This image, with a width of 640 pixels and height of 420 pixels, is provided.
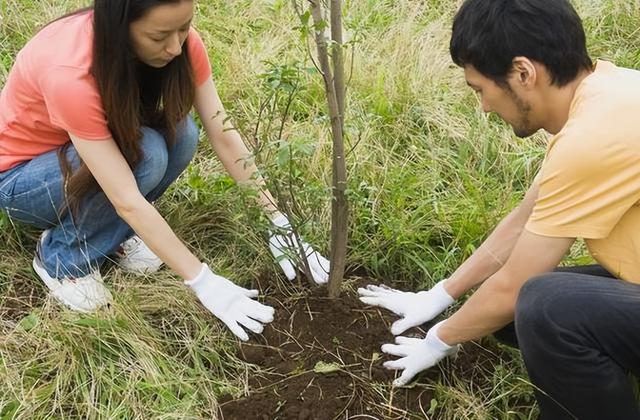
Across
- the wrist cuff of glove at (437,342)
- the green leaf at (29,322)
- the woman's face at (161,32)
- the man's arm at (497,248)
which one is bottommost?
the green leaf at (29,322)

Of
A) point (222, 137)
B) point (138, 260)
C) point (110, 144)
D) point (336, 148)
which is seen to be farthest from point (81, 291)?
point (336, 148)

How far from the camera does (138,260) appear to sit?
256cm

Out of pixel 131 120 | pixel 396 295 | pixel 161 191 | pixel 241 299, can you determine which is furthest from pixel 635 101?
pixel 161 191

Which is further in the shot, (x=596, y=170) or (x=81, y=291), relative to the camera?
(x=81, y=291)

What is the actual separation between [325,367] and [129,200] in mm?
717

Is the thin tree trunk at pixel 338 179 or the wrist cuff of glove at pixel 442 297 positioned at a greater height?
the thin tree trunk at pixel 338 179

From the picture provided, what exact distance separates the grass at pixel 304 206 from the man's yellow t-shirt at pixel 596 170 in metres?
0.57

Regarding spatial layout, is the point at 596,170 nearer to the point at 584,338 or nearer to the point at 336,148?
the point at 584,338

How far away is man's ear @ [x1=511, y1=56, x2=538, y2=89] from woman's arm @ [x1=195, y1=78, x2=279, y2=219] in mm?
932

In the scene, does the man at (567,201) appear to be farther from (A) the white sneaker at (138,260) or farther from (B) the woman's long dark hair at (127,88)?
(A) the white sneaker at (138,260)

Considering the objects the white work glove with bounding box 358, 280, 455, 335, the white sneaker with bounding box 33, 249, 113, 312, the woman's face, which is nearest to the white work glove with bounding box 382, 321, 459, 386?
the white work glove with bounding box 358, 280, 455, 335

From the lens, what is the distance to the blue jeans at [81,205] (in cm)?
236

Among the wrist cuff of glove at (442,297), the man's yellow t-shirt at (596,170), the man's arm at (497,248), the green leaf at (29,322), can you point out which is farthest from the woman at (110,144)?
the man's yellow t-shirt at (596,170)

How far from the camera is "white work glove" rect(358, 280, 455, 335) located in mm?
2207
